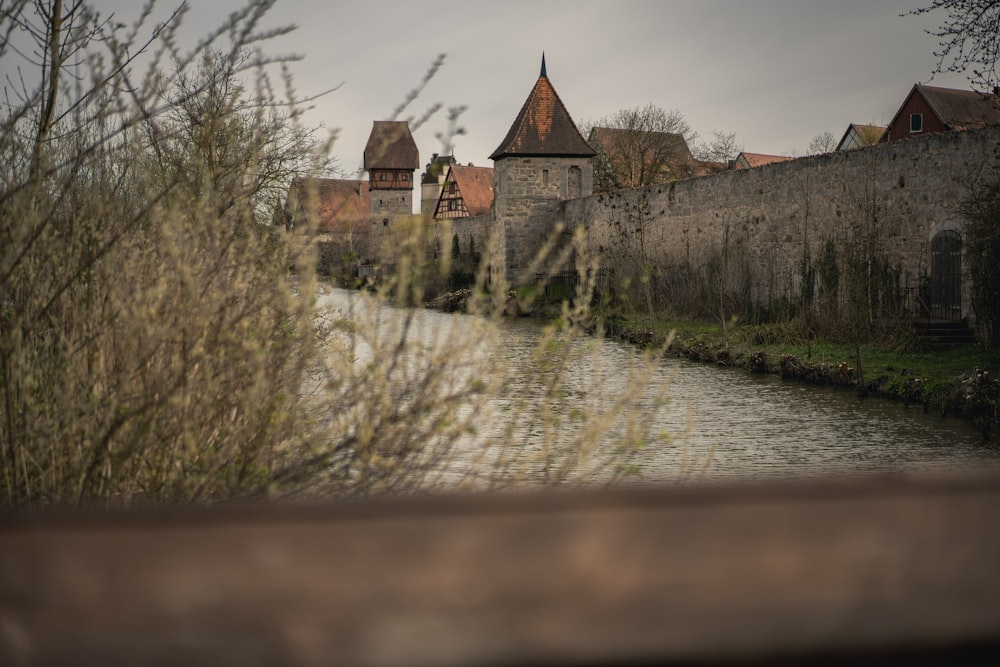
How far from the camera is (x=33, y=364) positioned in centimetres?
351

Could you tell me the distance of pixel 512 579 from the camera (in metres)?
0.71

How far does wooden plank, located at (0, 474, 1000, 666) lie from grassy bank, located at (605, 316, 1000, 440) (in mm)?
7451

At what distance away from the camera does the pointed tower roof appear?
103ft

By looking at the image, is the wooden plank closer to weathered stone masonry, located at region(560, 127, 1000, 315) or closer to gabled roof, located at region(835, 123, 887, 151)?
weathered stone masonry, located at region(560, 127, 1000, 315)

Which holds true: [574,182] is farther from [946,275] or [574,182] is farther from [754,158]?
[754,158]

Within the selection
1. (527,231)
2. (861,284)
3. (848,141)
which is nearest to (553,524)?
(861,284)

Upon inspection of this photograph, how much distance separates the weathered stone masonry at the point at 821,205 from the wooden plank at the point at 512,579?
14332 mm

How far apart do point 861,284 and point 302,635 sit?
578 inches

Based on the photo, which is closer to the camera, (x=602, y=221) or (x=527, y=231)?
(x=602, y=221)

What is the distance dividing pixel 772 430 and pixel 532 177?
23.2m

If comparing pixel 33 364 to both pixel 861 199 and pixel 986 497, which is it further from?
pixel 861 199

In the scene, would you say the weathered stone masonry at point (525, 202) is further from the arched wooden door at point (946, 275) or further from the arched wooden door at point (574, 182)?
the arched wooden door at point (946, 275)

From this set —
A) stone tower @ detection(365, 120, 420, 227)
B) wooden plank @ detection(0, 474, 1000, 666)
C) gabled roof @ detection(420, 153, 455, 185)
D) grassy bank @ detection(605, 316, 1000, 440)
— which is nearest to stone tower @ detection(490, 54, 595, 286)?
grassy bank @ detection(605, 316, 1000, 440)

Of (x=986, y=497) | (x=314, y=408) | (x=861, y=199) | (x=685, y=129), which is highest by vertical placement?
(x=685, y=129)
